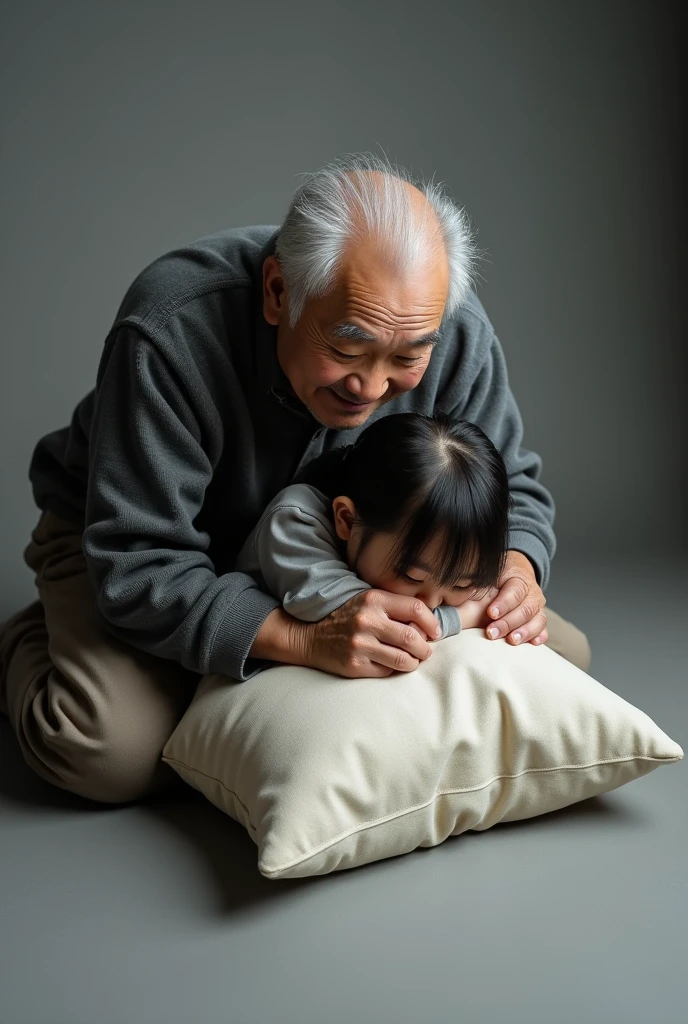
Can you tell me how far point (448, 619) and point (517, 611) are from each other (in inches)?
5.7

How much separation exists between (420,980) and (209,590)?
0.74 meters

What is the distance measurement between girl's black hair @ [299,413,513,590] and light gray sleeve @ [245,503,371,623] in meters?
0.06

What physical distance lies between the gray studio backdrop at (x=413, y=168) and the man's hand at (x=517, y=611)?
4.13ft

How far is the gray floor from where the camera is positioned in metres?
1.58

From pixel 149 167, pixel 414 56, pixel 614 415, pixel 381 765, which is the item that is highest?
pixel 414 56

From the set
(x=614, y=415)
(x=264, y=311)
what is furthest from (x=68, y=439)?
(x=614, y=415)

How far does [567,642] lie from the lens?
2486 mm

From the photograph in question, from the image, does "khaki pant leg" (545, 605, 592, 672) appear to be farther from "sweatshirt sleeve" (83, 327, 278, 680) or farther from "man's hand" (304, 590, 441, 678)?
"sweatshirt sleeve" (83, 327, 278, 680)

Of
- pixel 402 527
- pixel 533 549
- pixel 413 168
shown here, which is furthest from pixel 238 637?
pixel 413 168

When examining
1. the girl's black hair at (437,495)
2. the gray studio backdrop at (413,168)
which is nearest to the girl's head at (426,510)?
the girl's black hair at (437,495)

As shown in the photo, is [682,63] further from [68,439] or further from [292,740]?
[292,740]

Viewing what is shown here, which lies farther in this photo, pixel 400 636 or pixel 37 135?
pixel 37 135

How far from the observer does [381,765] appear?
182cm

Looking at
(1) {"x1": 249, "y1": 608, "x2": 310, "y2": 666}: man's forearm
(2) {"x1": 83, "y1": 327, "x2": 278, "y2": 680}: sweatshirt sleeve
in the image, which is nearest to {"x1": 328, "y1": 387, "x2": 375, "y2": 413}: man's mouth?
(2) {"x1": 83, "y1": 327, "x2": 278, "y2": 680}: sweatshirt sleeve
